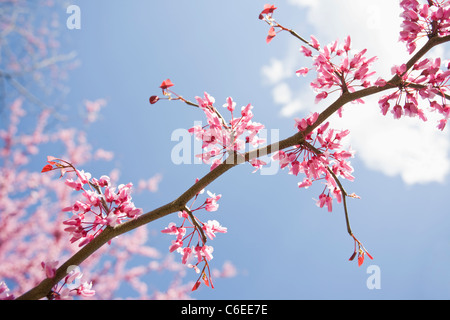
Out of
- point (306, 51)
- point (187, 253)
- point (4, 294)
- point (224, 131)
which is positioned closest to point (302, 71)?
point (306, 51)

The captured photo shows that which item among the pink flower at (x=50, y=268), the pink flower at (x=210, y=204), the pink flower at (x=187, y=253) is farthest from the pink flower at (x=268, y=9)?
the pink flower at (x=50, y=268)

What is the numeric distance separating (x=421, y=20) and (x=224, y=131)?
2.05 meters

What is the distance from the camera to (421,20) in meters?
2.74

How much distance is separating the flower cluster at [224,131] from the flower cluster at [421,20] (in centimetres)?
160

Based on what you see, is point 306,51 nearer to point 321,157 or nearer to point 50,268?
point 321,157

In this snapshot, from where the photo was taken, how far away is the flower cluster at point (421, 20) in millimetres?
2615

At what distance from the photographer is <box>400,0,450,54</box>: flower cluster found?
2.62 metres

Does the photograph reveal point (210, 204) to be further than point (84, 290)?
Yes

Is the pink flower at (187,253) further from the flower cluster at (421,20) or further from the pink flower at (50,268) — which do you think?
the flower cluster at (421,20)

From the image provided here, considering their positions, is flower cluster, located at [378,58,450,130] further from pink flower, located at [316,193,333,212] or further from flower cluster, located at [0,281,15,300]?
flower cluster, located at [0,281,15,300]

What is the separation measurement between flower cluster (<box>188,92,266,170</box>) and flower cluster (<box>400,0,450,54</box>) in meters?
1.60

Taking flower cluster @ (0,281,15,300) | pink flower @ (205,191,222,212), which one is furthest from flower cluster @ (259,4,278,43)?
flower cluster @ (0,281,15,300)
